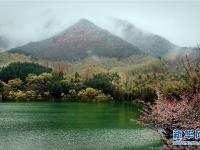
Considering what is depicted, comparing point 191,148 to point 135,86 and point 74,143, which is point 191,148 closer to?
point 74,143

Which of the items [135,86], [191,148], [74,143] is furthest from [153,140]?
[135,86]

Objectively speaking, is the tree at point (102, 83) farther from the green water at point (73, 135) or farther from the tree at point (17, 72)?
the green water at point (73, 135)

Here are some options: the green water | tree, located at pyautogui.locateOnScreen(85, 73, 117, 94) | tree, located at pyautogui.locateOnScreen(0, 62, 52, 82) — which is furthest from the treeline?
the green water

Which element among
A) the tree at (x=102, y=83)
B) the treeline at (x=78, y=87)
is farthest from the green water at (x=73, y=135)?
the tree at (x=102, y=83)

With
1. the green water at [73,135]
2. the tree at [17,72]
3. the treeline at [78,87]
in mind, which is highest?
the tree at [17,72]

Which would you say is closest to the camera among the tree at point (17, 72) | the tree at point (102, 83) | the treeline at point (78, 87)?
the treeline at point (78, 87)

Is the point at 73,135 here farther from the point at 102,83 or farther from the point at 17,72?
the point at 17,72

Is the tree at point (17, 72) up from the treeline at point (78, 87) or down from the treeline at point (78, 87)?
up

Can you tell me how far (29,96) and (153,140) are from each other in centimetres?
10698

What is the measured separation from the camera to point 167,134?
32125mm

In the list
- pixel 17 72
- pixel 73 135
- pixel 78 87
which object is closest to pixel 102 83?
pixel 78 87

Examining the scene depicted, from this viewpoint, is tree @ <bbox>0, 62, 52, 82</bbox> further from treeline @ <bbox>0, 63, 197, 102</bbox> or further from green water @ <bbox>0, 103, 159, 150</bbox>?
green water @ <bbox>0, 103, 159, 150</bbox>

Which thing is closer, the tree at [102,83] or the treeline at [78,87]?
the treeline at [78,87]

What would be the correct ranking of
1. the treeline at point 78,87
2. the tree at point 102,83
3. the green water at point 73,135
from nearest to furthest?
the green water at point 73,135 < the treeline at point 78,87 < the tree at point 102,83
